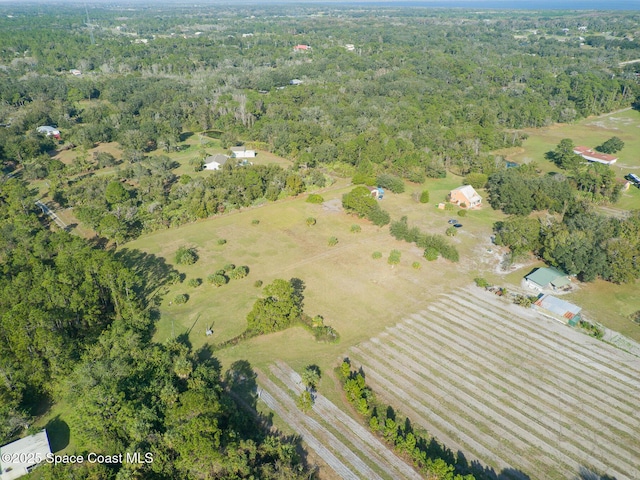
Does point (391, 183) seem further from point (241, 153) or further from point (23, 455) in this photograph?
point (23, 455)

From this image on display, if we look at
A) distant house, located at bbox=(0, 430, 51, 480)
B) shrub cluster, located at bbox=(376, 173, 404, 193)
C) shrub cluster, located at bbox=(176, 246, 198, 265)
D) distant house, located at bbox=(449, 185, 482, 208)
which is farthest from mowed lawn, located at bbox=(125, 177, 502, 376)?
distant house, located at bbox=(0, 430, 51, 480)

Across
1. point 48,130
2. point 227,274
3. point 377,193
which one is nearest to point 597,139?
point 377,193

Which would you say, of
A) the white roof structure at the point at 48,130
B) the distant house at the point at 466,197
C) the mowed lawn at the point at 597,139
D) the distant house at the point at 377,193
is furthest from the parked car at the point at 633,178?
the white roof structure at the point at 48,130

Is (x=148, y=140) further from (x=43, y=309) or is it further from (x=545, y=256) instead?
(x=545, y=256)

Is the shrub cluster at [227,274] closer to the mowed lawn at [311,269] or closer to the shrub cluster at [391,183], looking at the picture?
the mowed lawn at [311,269]

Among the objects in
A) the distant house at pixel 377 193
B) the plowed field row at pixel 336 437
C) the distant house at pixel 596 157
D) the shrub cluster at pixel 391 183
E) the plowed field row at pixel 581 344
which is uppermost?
the distant house at pixel 596 157

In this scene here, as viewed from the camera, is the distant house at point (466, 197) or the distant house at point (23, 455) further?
the distant house at point (466, 197)

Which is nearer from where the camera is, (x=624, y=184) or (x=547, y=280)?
(x=547, y=280)
